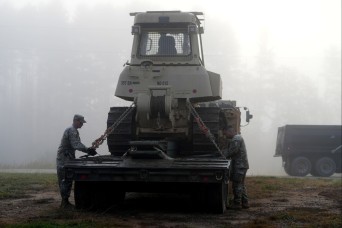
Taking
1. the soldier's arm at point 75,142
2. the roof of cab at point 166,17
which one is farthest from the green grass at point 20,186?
the roof of cab at point 166,17

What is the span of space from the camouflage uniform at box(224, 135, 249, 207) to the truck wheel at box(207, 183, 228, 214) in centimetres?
126

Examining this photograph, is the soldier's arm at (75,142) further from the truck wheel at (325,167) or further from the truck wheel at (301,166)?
the truck wheel at (325,167)

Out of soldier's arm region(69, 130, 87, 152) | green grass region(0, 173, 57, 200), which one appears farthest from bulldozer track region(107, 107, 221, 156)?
green grass region(0, 173, 57, 200)

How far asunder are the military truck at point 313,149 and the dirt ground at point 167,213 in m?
14.4

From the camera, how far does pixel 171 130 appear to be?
11.7 m

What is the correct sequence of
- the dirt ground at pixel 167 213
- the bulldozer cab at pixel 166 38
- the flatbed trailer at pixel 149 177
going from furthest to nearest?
the bulldozer cab at pixel 166 38
the flatbed trailer at pixel 149 177
the dirt ground at pixel 167 213

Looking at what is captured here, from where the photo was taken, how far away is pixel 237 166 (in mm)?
11906

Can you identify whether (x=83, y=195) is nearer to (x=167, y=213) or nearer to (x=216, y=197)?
(x=167, y=213)

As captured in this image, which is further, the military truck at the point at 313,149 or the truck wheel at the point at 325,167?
the military truck at the point at 313,149

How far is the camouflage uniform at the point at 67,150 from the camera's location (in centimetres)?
1129

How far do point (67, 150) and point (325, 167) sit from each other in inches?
748

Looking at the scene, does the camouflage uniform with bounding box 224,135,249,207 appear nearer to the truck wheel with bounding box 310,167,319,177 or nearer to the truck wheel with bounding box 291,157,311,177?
the truck wheel with bounding box 291,157,311,177

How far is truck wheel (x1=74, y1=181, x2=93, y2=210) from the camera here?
419 inches

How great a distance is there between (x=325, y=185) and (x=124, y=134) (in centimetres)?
895
